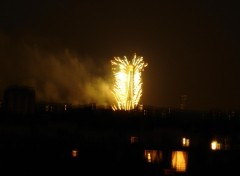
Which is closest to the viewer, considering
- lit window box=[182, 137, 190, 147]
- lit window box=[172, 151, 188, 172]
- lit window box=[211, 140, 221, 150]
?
lit window box=[172, 151, 188, 172]

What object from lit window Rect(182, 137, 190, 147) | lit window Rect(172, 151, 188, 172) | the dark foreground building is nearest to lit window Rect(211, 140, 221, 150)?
lit window Rect(182, 137, 190, 147)


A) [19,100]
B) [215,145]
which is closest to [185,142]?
[215,145]

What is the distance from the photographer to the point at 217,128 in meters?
33.2

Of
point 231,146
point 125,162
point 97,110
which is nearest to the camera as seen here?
point 125,162

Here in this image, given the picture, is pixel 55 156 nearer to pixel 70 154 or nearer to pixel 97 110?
pixel 70 154

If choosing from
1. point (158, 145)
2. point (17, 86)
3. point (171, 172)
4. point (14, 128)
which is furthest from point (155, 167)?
point (17, 86)

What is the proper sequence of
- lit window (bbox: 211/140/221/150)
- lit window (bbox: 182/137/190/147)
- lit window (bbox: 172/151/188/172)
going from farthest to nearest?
1. lit window (bbox: 211/140/221/150)
2. lit window (bbox: 182/137/190/147)
3. lit window (bbox: 172/151/188/172)

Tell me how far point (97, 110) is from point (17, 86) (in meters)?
4.99

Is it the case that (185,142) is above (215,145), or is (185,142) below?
above

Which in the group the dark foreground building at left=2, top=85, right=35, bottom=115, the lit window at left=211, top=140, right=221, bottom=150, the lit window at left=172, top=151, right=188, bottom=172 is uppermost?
the dark foreground building at left=2, top=85, right=35, bottom=115

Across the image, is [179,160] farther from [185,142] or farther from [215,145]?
[215,145]

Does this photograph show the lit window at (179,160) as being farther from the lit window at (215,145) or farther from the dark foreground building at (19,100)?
the dark foreground building at (19,100)

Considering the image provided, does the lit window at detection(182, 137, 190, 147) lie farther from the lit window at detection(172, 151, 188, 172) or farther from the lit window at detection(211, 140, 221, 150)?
the lit window at detection(211, 140, 221, 150)

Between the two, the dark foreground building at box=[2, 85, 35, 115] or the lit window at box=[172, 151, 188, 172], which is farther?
the dark foreground building at box=[2, 85, 35, 115]
